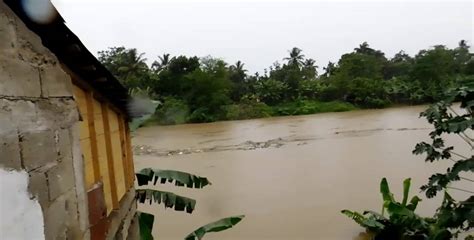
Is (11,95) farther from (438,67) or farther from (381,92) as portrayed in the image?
(438,67)

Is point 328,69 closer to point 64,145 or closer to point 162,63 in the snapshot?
point 162,63

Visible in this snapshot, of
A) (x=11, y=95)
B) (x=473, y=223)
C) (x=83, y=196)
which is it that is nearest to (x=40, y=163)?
(x=11, y=95)

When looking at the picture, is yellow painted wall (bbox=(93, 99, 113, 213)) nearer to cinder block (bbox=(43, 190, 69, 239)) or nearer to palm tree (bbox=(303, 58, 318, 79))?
cinder block (bbox=(43, 190, 69, 239))

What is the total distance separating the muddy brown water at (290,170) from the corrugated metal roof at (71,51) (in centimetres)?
606

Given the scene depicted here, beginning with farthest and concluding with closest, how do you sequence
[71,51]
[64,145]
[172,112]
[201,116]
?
[172,112]
[201,116]
[71,51]
[64,145]

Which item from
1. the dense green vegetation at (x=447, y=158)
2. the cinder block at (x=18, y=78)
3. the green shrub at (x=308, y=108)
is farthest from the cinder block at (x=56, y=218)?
the green shrub at (x=308, y=108)

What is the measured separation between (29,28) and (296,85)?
34189mm

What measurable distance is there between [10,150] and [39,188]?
9.6 inches

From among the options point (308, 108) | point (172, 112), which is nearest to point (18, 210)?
point (172, 112)

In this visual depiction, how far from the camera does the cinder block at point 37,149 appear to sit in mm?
1551

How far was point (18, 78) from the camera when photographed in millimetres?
1567

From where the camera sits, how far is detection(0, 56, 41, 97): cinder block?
1451 millimetres

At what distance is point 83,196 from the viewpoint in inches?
82.6

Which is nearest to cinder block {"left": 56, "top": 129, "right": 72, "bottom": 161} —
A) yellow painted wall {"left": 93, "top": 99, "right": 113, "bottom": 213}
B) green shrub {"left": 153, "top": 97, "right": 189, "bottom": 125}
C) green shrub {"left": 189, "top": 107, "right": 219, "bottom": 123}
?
yellow painted wall {"left": 93, "top": 99, "right": 113, "bottom": 213}
